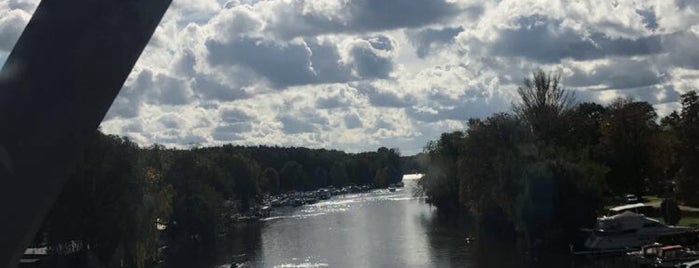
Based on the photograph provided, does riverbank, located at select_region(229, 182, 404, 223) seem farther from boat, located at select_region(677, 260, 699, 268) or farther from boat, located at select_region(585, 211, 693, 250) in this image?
boat, located at select_region(677, 260, 699, 268)

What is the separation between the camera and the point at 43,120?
3.96m

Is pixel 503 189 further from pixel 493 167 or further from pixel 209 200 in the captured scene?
pixel 209 200

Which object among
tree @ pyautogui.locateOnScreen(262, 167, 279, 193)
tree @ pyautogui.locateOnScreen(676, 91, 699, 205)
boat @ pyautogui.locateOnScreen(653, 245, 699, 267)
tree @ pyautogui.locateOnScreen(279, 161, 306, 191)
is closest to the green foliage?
tree @ pyautogui.locateOnScreen(676, 91, 699, 205)

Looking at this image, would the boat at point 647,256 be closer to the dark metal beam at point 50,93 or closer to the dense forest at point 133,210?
the dense forest at point 133,210

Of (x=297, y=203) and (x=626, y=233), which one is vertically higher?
(x=297, y=203)

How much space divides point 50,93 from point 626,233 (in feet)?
151

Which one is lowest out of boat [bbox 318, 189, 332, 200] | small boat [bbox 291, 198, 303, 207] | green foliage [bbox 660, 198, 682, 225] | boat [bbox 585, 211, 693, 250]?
boat [bbox 585, 211, 693, 250]

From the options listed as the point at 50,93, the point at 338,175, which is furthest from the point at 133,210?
the point at 338,175

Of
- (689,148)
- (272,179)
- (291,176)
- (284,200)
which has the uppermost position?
(291,176)

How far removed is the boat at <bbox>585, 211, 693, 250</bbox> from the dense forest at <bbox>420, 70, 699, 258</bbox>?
2.14 meters

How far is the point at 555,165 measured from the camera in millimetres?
50469

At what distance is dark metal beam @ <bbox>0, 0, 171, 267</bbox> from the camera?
3.89 metres

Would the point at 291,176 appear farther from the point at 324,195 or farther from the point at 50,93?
the point at 50,93

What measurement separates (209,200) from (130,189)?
27.6m
